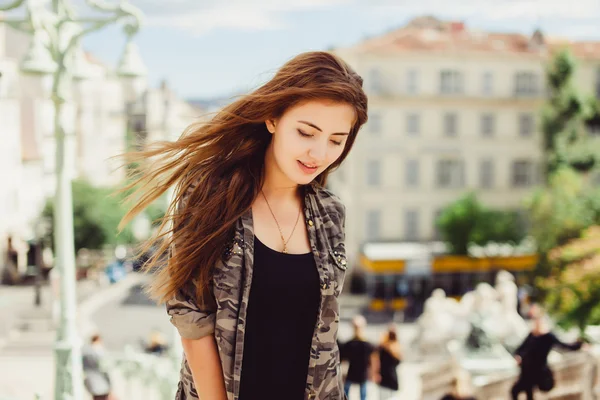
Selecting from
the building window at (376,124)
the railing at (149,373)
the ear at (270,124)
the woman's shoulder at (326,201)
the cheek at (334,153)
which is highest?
the building window at (376,124)

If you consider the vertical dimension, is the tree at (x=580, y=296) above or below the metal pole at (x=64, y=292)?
below

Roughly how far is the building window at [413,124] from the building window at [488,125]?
2.93 m

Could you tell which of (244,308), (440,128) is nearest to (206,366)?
(244,308)

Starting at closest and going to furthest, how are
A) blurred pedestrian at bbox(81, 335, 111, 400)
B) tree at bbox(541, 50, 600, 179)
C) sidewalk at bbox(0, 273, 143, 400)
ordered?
blurred pedestrian at bbox(81, 335, 111, 400) → sidewalk at bbox(0, 273, 143, 400) → tree at bbox(541, 50, 600, 179)

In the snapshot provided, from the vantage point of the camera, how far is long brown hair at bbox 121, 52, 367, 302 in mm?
2234

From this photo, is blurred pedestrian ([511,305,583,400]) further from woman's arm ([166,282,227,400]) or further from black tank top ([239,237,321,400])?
woman's arm ([166,282,227,400])

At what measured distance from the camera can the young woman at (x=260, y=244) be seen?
224cm

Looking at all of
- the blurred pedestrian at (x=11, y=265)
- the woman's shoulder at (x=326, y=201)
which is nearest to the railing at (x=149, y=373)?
the woman's shoulder at (x=326, y=201)

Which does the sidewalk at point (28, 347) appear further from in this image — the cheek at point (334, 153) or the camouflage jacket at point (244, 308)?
the cheek at point (334, 153)

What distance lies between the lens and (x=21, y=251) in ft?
115

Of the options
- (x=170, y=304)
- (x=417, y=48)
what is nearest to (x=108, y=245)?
(x=417, y=48)

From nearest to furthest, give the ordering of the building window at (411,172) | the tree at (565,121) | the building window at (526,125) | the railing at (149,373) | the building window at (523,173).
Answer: the railing at (149,373), the tree at (565,121), the building window at (411,172), the building window at (526,125), the building window at (523,173)

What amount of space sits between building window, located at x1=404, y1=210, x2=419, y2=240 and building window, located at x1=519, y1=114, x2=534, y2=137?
597cm

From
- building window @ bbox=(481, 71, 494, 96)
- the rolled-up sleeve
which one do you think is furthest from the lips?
building window @ bbox=(481, 71, 494, 96)
